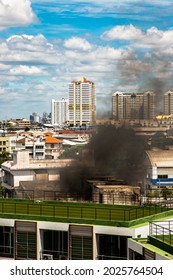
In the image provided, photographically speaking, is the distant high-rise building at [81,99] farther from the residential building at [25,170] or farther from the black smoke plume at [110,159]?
the residential building at [25,170]

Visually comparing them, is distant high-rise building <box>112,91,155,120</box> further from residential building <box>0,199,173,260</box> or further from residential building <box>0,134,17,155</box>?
residential building <box>0,199,173,260</box>

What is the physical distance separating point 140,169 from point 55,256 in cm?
3022

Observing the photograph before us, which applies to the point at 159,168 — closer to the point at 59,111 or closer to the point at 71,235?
the point at 71,235

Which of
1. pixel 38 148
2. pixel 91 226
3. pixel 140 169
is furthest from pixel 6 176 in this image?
pixel 91 226

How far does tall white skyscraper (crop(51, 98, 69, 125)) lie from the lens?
187012 mm

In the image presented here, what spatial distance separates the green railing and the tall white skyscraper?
173 m

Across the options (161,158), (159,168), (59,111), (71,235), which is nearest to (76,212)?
(71,235)

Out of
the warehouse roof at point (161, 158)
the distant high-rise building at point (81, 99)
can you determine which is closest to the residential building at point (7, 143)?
the warehouse roof at point (161, 158)

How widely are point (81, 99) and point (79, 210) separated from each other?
128988mm

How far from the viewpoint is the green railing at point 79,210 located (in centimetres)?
1248

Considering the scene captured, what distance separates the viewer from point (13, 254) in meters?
11.7

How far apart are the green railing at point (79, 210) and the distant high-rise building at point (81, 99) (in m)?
126

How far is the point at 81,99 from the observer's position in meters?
142
